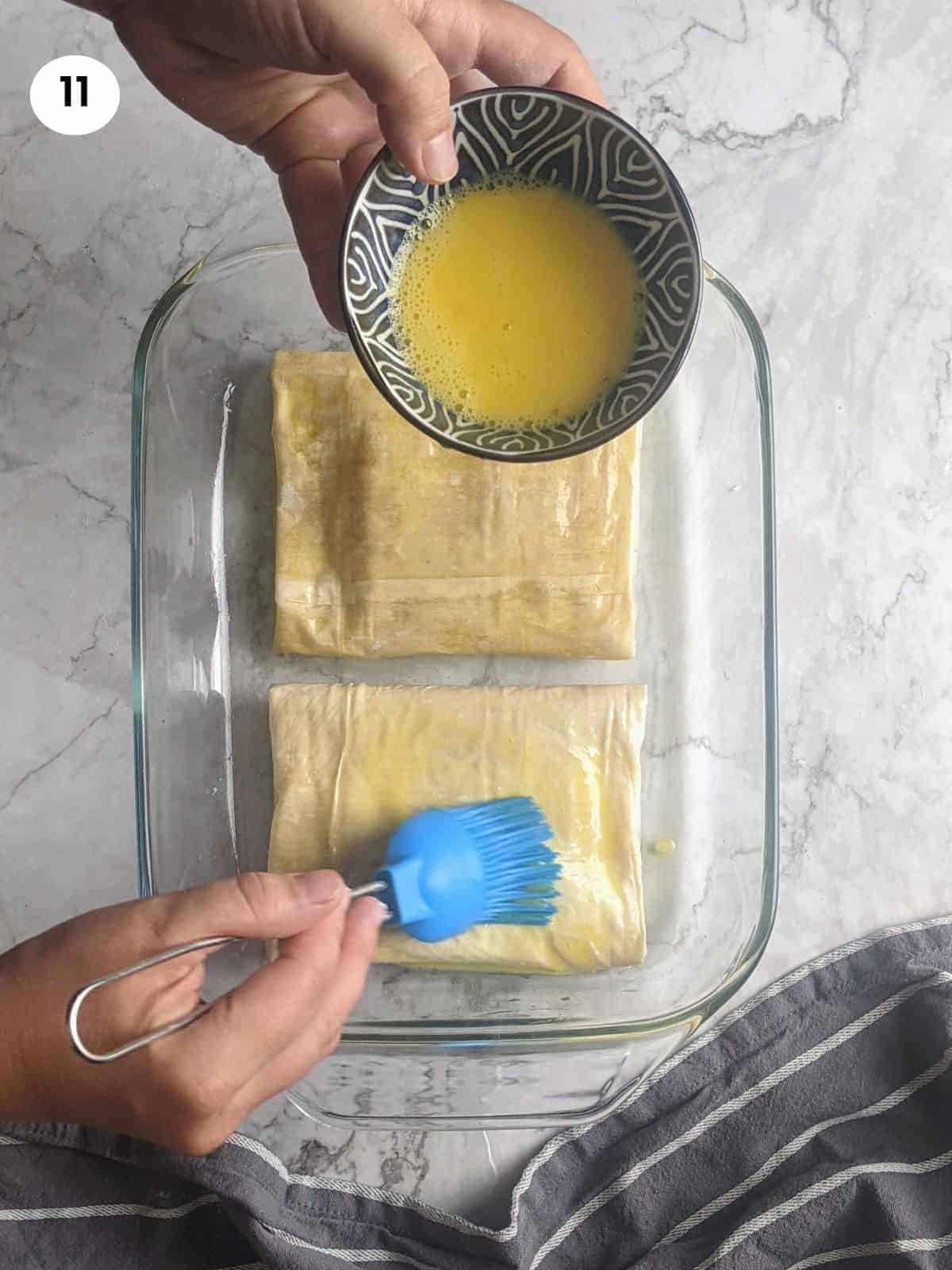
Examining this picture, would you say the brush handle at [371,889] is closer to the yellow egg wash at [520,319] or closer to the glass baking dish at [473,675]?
the glass baking dish at [473,675]

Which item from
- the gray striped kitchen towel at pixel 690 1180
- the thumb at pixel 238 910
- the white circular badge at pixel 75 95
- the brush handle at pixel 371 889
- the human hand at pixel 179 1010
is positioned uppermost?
the white circular badge at pixel 75 95

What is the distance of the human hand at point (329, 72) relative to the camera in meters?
0.83

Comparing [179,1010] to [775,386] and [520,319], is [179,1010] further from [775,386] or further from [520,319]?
[775,386]

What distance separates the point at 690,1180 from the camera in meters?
1.20

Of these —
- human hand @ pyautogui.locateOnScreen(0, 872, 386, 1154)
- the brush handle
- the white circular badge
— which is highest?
the white circular badge

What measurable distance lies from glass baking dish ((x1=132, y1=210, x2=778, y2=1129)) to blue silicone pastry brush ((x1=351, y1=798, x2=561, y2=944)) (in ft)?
0.41

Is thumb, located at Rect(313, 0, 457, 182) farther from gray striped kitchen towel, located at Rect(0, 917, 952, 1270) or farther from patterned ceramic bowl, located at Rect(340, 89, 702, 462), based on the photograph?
gray striped kitchen towel, located at Rect(0, 917, 952, 1270)

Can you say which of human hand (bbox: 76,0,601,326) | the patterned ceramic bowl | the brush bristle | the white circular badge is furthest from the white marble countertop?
the patterned ceramic bowl

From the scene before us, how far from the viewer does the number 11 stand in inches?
49.1

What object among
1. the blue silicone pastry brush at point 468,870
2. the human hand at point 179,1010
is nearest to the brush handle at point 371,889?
the blue silicone pastry brush at point 468,870

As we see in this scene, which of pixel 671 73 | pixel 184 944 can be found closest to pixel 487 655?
pixel 184 944

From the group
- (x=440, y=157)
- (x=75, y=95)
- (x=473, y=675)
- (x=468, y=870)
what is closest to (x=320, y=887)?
(x=468, y=870)

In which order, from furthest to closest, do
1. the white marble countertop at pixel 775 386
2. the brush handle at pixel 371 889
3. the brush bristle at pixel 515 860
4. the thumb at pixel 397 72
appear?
the white marble countertop at pixel 775 386 < the brush bristle at pixel 515 860 < the brush handle at pixel 371 889 < the thumb at pixel 397 72

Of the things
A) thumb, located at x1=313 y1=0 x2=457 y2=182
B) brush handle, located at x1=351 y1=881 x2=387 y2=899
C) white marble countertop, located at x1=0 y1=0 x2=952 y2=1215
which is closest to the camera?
thumb, located at x1=313 y1=0 x2=457 y2=182
